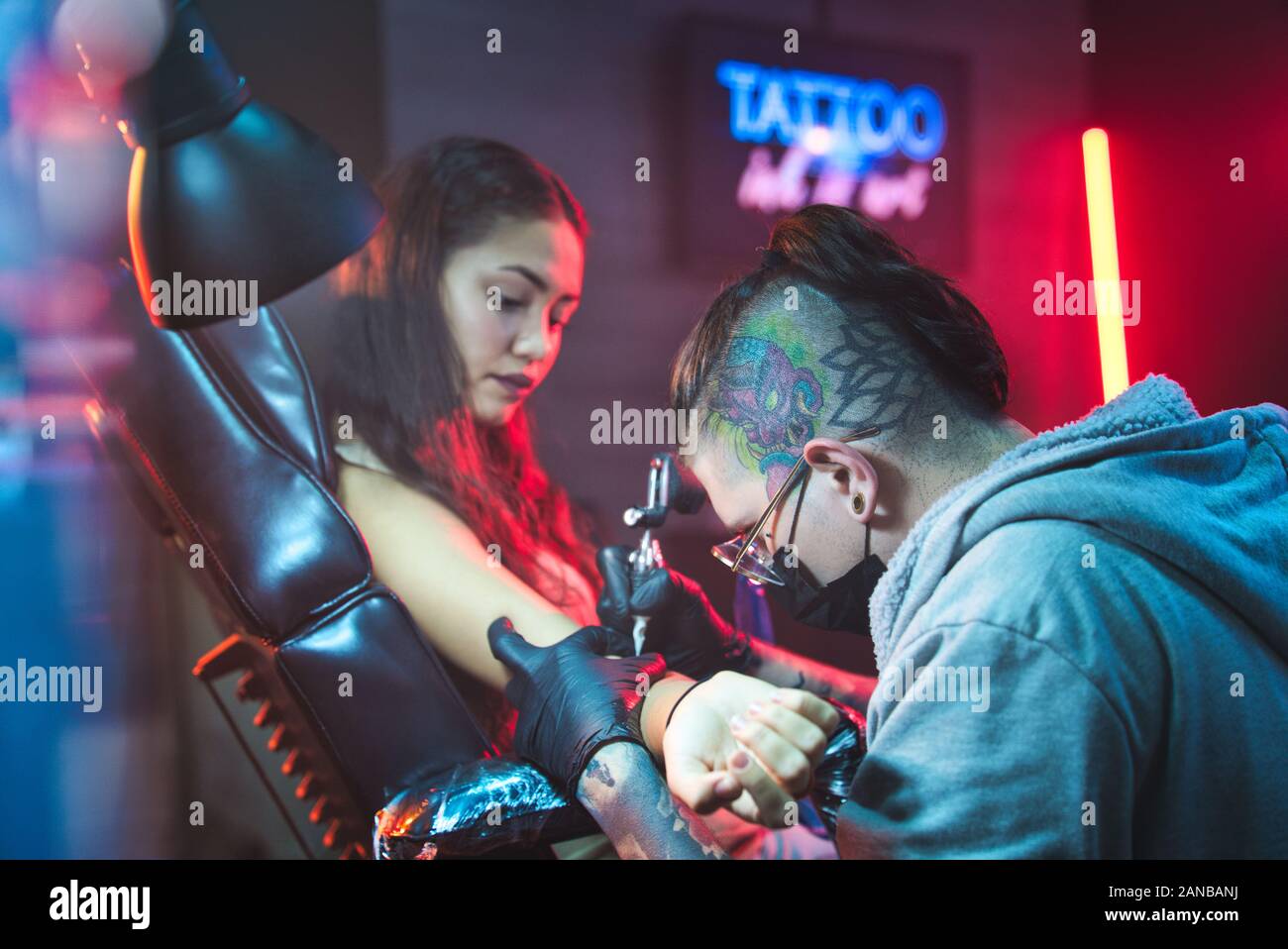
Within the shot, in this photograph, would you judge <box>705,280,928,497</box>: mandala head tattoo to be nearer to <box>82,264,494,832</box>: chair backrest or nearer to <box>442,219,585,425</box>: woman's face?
<box>442,219,585,425</box>: woman's face

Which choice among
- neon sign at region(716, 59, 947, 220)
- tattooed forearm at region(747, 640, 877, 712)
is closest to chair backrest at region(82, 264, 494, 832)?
tattooed forearm at region(747, 640, 877, 712)

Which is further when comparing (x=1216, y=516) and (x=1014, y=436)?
(x=1014, y=436)

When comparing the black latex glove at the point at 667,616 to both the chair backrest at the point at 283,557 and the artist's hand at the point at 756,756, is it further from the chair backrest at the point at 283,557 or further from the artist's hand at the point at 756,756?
the chair backrest at the point at 283,557

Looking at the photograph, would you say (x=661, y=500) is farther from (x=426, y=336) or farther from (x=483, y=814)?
(x=483, y=814)

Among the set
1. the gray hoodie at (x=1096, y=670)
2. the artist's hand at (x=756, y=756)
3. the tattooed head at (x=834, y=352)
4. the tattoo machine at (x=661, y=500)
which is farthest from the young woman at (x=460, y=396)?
the gray hoodie at (x=1096, y=670)

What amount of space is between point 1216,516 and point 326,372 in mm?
1570

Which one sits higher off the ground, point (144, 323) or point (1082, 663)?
point (144, 323)

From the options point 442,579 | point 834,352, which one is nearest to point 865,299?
point 834,352

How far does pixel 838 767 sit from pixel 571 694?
1.68 feet

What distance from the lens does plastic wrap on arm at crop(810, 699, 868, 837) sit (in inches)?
68.2

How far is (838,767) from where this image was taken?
1.74 m
